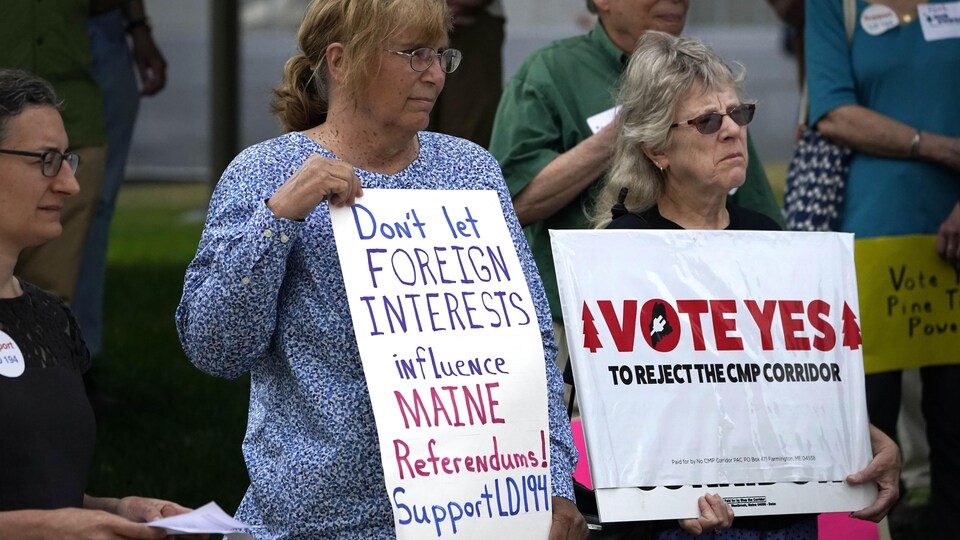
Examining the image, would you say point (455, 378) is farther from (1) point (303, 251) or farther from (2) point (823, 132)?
(2) point (823, 132)

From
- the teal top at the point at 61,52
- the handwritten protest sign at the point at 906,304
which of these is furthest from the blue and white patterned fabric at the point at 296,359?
the teal top at the point at 61,52

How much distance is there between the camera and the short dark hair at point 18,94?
309 centimetres

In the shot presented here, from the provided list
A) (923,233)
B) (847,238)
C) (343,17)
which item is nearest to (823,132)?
(923,233)

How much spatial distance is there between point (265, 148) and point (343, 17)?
340 millimetres

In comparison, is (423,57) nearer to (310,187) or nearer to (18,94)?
(310,187)

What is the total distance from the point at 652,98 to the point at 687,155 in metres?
0.18

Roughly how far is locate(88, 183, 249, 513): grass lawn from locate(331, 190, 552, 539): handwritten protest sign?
2.93 meters

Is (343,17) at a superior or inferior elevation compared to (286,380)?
superior

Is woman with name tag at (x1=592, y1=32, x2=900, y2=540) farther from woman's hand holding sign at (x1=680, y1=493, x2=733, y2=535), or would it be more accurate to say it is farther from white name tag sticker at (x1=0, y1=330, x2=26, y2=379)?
white name tag sticker at (x1=0, y1=330, x2=26, y2=379)

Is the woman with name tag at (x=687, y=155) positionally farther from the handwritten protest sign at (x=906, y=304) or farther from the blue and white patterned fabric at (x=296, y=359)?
the handwritten protest sign at (x=906, y=304)

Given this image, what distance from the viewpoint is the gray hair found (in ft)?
13.1

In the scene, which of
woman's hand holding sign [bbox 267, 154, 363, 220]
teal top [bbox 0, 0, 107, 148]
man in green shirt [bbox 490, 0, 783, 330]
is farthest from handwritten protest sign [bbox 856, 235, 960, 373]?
teal top [bbox 0, 0, 107, 148]

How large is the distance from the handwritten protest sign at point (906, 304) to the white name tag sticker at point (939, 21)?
709 millimetres

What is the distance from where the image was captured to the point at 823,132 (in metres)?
5.32
